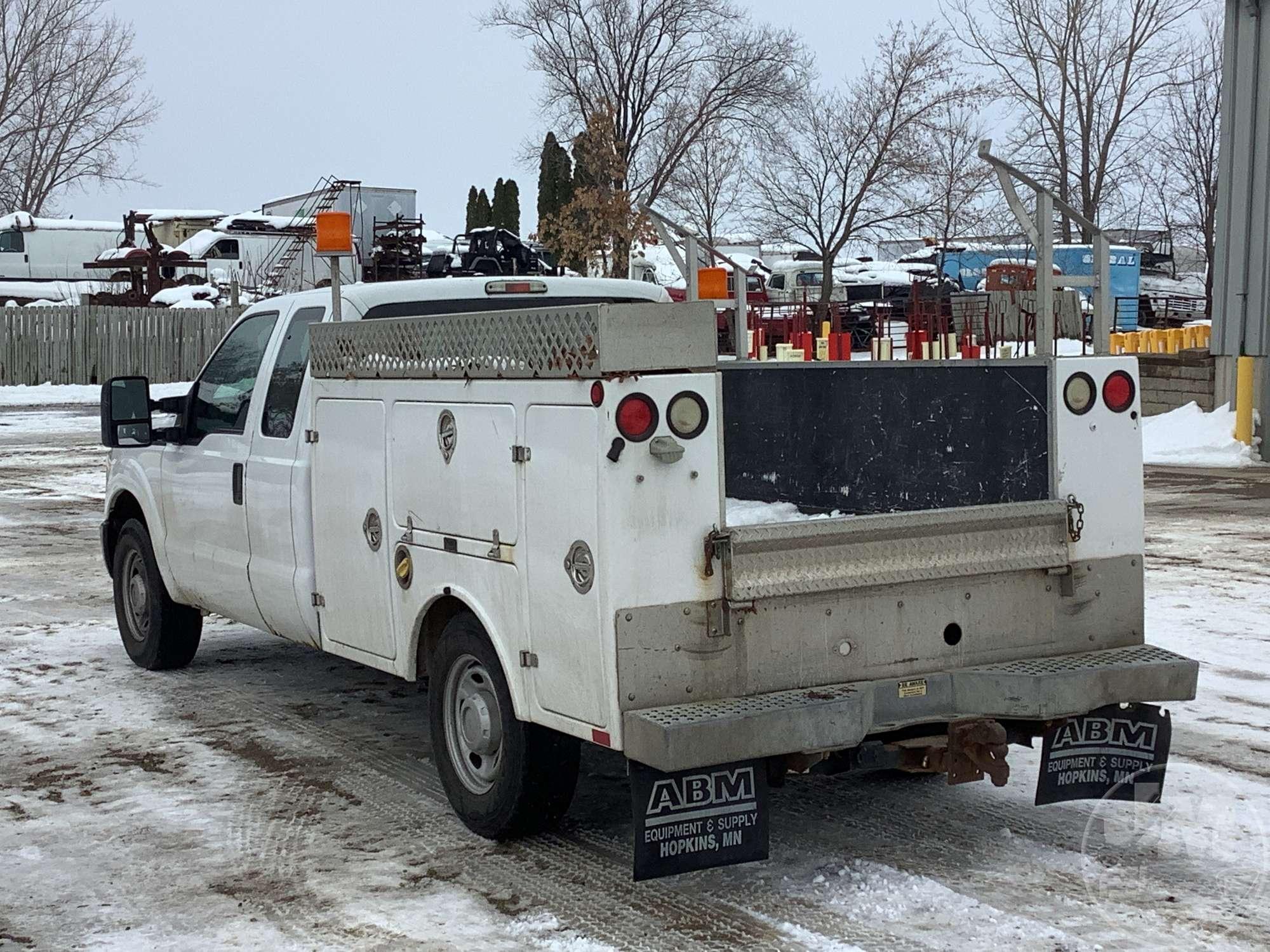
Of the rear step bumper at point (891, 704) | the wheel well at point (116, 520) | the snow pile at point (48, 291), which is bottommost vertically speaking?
the rear step bumper at point (891, 704)

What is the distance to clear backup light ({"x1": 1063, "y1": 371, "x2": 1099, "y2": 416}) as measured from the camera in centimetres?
546

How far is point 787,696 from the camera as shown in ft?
15.7

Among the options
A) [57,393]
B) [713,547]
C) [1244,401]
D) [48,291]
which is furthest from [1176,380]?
[48,291]

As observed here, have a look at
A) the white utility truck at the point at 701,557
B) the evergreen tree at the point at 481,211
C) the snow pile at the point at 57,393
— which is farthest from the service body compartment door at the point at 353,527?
the evergreen tree at the point at 481,211

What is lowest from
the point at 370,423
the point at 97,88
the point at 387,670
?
the point at 387,670

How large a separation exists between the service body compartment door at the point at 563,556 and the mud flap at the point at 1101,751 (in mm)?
1604

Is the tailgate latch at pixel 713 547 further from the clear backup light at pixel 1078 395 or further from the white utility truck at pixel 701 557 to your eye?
the clear backup light at pixel 1078 395

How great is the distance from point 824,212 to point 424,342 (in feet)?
143

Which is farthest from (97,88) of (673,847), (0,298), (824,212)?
(673,847)

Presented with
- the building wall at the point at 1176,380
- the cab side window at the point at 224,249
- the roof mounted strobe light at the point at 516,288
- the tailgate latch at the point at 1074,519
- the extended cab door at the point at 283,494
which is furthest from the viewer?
the cab side window at the point at 224,249

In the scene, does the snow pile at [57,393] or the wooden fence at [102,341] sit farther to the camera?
the wooden fence at [102,341]

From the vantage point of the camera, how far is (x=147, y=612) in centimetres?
855

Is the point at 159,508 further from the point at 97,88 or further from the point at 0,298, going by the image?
the point at 97,88

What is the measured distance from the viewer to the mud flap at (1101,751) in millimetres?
5277
